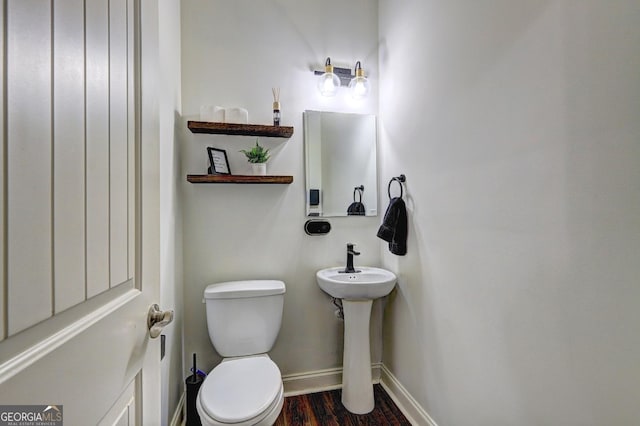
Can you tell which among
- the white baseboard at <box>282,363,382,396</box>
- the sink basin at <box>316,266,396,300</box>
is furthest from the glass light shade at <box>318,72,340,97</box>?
the white baseboard at <box>282,363,382,396</box>

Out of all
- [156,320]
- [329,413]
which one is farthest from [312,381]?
[156,320]

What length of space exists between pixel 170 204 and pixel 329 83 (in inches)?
49.5

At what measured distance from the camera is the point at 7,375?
1.09ft

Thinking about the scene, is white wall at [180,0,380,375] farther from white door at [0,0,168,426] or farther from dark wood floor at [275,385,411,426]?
white door at [0,0,168,426]

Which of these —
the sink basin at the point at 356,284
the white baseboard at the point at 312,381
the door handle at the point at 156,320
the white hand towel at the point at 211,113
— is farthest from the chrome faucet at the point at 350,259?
→ the door handle at the point at 156,320

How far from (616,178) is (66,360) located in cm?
127

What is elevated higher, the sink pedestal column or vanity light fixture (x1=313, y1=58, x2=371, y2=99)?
vanity light fixture (x1=313, y1=58, x2=371, y2=99)

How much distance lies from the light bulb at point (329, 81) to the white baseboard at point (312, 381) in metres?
1.92

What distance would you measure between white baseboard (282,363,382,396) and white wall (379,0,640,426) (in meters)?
0.57

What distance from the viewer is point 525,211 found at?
104 cm

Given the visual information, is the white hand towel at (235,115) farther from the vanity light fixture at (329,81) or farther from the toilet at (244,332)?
the toilet at (244,332)

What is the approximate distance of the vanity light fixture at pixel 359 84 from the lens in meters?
2.01

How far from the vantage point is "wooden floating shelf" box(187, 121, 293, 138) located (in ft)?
5.61

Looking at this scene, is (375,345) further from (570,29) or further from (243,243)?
(570,29)
